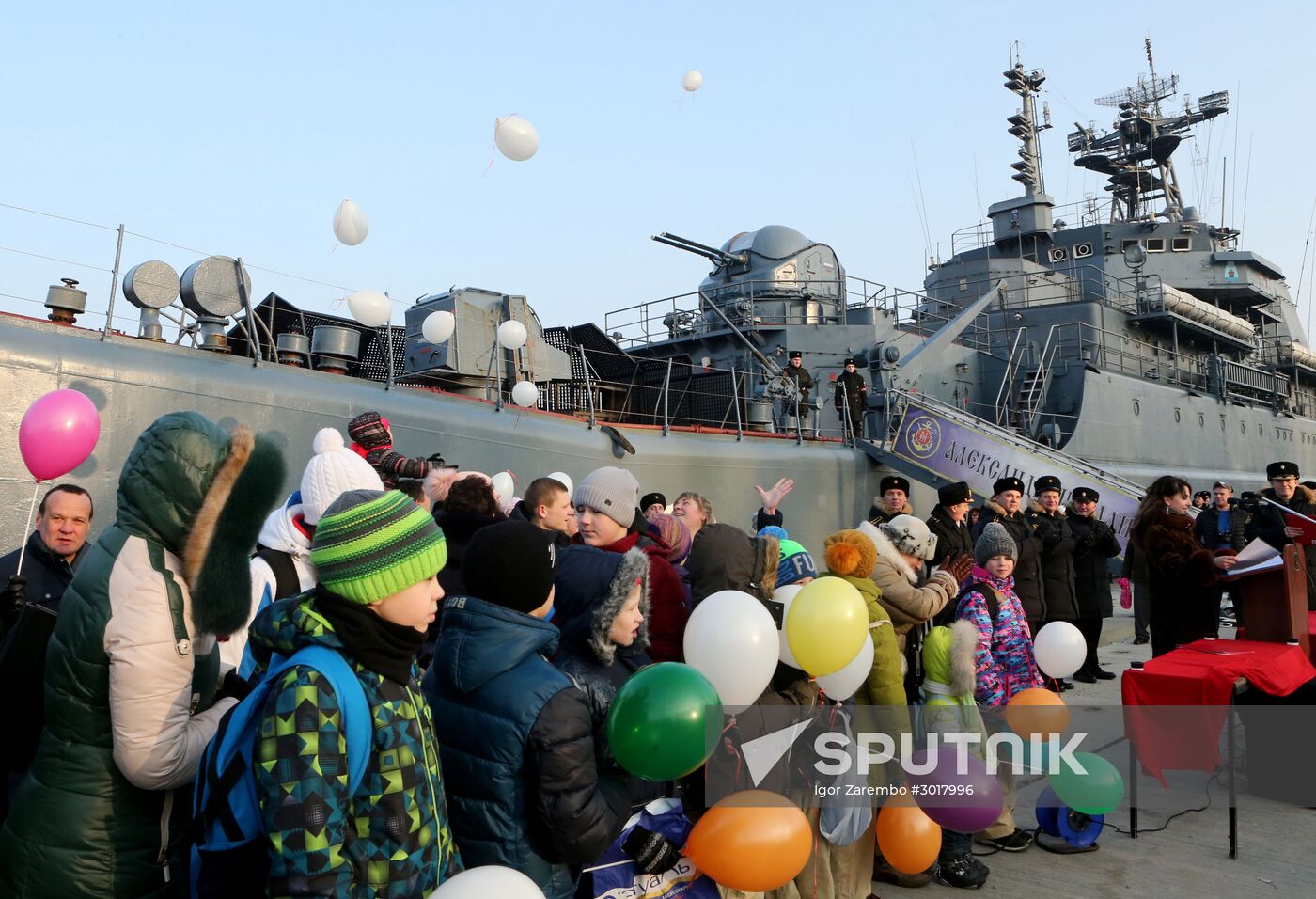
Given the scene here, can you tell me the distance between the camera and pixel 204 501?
2.11 m

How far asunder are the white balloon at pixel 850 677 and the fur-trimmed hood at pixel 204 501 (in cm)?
223

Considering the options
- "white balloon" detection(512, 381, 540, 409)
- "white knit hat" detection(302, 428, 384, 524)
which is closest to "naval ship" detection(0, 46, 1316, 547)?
"white balloon" detection(512, 381, 540, 409)

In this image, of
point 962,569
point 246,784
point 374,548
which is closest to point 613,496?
point 374,548

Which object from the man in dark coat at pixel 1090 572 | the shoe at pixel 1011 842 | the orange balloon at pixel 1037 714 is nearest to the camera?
the orange balloon at pixel 1037 714

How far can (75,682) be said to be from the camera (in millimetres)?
1982

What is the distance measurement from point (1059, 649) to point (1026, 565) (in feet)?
8.31

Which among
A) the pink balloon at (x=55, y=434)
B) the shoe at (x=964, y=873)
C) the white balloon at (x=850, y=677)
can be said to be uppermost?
the pink balloon at (x=55, y=434)

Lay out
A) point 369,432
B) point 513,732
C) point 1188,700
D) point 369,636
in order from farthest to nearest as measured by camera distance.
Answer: point 369,432 → point 1188,700 → point 513,732 → point 369,636

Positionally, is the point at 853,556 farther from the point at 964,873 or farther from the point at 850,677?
the point at 964,873

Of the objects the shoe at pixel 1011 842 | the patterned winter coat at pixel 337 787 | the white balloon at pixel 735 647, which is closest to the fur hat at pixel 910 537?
the shoe at pixel 1011 842

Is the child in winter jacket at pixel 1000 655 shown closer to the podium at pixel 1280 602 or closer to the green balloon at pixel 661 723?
the podium at pixel 1280 602

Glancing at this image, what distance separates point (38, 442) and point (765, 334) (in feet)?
37.8

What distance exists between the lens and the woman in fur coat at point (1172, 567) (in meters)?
5.51

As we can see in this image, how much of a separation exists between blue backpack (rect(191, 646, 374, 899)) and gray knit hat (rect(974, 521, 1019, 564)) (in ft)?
11.7
